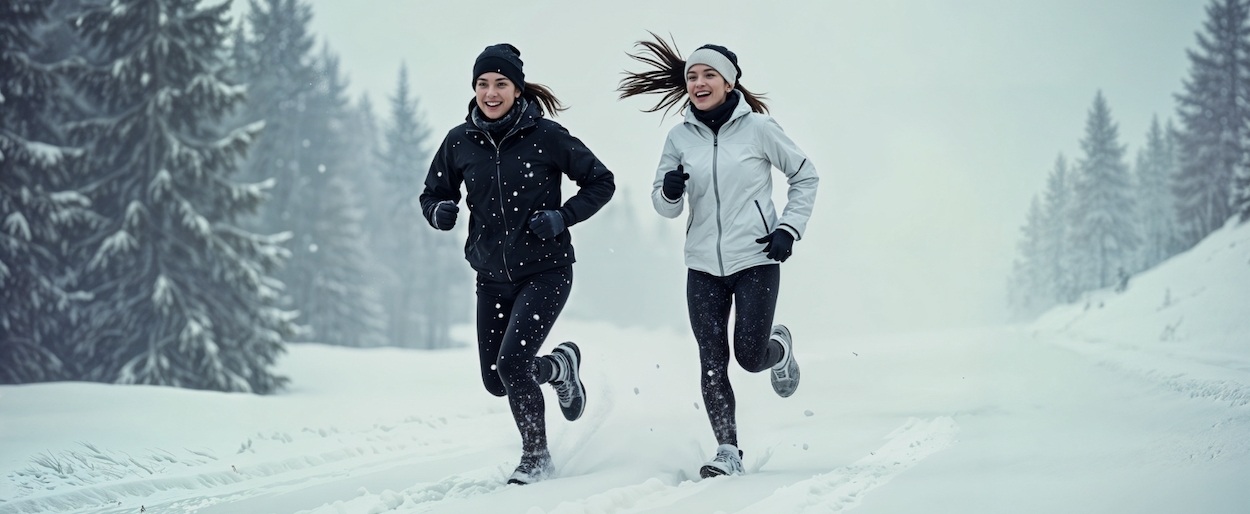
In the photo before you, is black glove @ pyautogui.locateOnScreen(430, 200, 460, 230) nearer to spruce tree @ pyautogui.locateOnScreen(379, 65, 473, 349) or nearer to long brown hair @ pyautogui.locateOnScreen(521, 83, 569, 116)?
long brown hair @ pyautogui.locateOnScreen(521, 83, 569, 116)

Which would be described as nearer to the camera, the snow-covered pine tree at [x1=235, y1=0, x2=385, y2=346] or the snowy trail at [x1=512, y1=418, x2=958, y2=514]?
the snowy trail at [x1=512, y1=418, x2=958, y2=514]

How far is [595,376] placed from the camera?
19.2ft

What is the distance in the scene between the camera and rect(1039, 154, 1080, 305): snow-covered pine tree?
60.2 feet

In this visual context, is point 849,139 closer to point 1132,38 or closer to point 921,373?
point 1132,38

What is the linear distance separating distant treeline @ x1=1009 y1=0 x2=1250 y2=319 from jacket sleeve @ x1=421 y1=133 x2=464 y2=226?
1185 centimetres

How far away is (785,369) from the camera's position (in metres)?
4.48

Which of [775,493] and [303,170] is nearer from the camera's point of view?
[775,493]

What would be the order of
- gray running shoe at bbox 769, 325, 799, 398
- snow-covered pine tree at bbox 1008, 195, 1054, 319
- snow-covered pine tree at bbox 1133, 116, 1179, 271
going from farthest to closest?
snow-covered pine tree at bbox 1008, 195, 1054, 319, snow-covered pine tree at bbox 1133, 116, 1179, 271, gray running shoe at bbox 769, 325, 799, 398

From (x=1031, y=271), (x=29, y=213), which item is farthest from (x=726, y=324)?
(x=1031, y=271)

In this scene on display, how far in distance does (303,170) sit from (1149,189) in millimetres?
20933

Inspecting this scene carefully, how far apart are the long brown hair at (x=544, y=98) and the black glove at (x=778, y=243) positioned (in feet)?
4.94

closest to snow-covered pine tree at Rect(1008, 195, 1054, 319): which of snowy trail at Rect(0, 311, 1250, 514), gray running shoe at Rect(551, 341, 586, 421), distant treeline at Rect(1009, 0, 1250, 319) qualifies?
distant treeline at Rect(1009, 0, 1250, 319)

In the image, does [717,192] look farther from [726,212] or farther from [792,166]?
[792,166]

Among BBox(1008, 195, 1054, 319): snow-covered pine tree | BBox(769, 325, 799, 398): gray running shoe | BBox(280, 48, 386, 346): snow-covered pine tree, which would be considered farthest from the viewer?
BBox(280, 48, 386, 346): snow-covered pine tree
